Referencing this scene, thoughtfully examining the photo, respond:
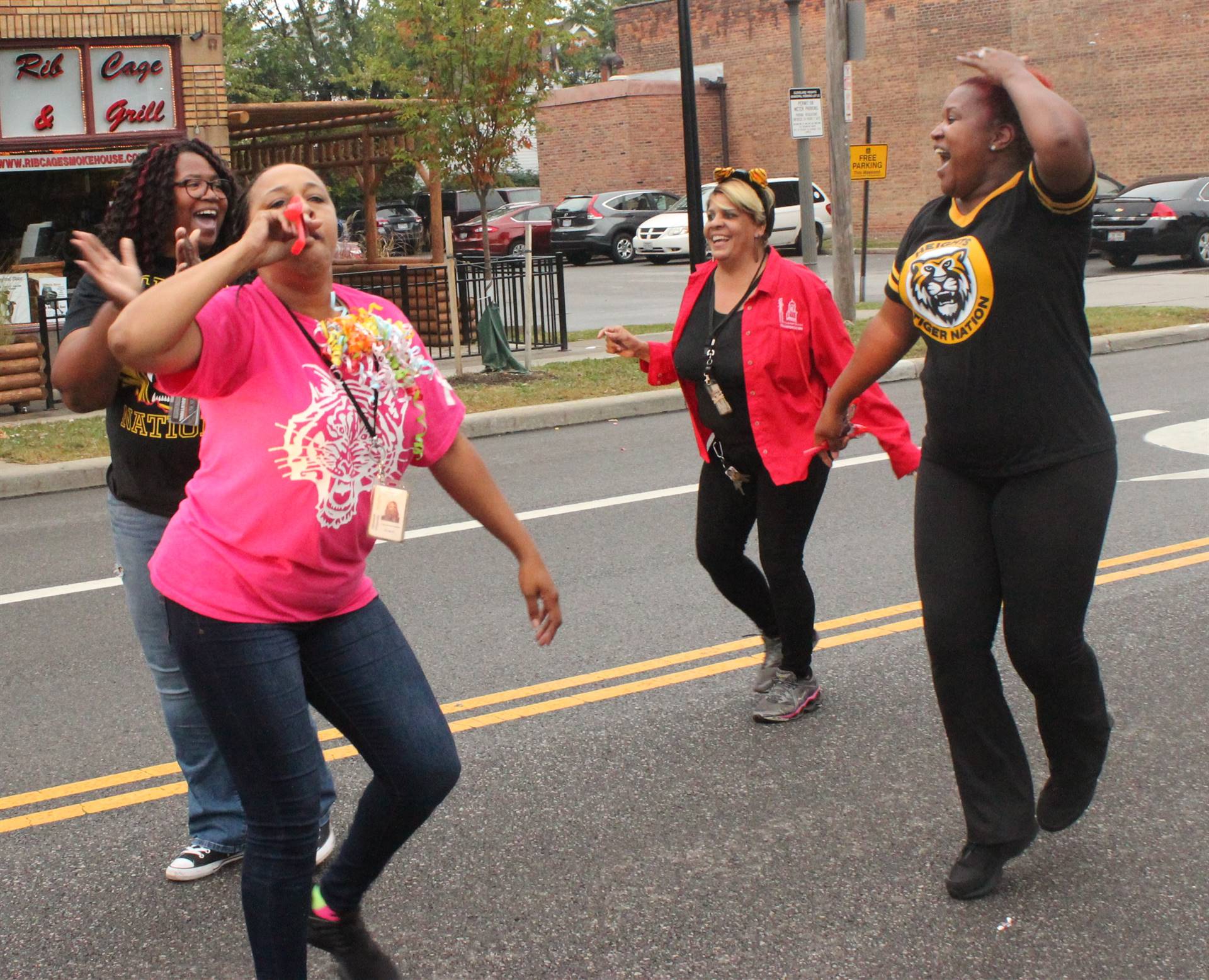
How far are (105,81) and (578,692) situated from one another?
11.6m

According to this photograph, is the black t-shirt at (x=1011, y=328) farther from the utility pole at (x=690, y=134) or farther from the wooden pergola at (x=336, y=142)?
the wooden pergola at (x=336, y=142)

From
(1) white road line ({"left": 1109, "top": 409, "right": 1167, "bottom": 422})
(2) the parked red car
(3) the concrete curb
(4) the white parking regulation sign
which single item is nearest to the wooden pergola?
(4) the white parking regulation sign

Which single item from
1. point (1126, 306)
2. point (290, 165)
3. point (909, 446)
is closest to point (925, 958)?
point (909, 446)

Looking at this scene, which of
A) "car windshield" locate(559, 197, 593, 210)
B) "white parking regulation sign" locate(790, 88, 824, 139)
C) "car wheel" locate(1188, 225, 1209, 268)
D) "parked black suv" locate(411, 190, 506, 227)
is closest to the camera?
"white parking regulation sign" locate(790, 88, 824, 139)

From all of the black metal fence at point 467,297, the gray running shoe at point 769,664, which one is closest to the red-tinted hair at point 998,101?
the gray running shoe at point 769,664

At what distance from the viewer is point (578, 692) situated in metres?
5.25

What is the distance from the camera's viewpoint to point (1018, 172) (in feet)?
10.9

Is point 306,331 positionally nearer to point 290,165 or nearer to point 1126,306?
point 290,165

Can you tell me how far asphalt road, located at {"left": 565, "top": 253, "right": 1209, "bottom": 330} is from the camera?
1948 centimetres

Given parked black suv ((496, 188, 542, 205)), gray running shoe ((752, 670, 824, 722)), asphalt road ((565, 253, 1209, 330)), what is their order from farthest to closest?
1. parked black suv ((496, 188, 542, 205))
2. asphalt road ((565, 253, 1209, 330))
3. gray running shoe ((752, 670, 824, 722))

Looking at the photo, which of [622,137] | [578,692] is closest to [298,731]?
[578,692]

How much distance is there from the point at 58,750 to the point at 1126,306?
52.0 feet

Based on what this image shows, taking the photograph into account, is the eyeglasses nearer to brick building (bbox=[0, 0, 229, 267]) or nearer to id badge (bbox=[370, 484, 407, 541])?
id badge (bbox=[370, 484, 407, 541])

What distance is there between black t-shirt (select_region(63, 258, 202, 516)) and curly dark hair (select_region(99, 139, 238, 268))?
2.3 inches
